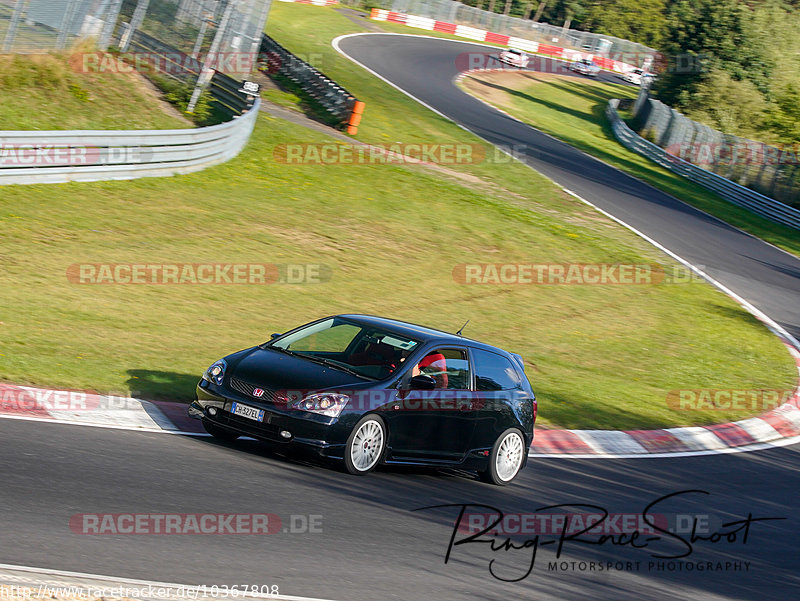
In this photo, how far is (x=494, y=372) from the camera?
33.3 feet

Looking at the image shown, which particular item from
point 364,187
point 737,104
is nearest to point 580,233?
point 364,187

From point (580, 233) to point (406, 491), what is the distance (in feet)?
61.1

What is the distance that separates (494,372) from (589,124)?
4118cm

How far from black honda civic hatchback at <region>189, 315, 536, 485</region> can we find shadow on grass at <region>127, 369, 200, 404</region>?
138 centimetres

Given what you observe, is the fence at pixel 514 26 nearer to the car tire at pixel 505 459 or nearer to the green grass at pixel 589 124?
the green grass at pixel 589 124

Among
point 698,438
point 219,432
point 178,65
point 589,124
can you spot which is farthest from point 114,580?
point 589,124

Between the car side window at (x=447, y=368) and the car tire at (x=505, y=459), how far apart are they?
29.5 inches

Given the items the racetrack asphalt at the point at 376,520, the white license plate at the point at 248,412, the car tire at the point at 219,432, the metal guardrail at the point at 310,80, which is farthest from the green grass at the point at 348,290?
the metal guardrail at the point at 310,80

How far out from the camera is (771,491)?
37.0 ft

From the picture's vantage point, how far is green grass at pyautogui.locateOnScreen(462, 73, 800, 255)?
34.4 meters

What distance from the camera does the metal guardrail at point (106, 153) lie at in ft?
61.8

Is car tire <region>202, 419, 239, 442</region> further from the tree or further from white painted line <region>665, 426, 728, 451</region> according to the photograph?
the tree

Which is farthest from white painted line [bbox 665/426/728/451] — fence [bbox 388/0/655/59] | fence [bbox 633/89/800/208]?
fence [bbox 388/0/655/59]

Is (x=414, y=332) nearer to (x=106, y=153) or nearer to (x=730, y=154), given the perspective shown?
(x=106, y=153)
